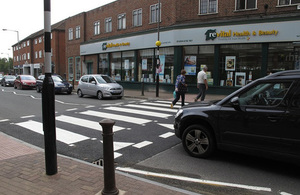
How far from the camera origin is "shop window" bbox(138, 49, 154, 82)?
20.8m

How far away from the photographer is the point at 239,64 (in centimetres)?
1631

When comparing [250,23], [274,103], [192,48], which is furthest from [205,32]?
[274,103]

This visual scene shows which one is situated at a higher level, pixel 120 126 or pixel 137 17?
pixel 137 17

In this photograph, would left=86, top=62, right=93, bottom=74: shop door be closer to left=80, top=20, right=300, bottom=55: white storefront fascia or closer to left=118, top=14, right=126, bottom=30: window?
left=118, top=14, right=126, bottom=30: window

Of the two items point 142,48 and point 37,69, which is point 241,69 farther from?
point 37,69

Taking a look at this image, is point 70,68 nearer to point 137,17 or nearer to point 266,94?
point 137,17

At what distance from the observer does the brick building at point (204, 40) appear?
49.3 ft

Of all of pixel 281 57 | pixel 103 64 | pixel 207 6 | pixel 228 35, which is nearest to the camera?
pixel 281 57

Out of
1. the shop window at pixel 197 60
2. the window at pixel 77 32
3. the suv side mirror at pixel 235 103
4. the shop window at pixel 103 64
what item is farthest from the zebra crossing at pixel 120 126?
the window at pixel 77 32

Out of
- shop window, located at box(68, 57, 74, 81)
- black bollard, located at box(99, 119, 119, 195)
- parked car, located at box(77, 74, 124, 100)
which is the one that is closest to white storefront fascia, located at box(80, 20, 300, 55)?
parked car, located at box(77, 74, 124, 100)

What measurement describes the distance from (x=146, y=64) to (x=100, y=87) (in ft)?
22.9

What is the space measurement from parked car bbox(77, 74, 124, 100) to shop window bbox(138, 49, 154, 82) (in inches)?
217

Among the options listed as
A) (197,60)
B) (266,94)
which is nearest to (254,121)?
(266,94)

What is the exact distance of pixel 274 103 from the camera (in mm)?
4102
